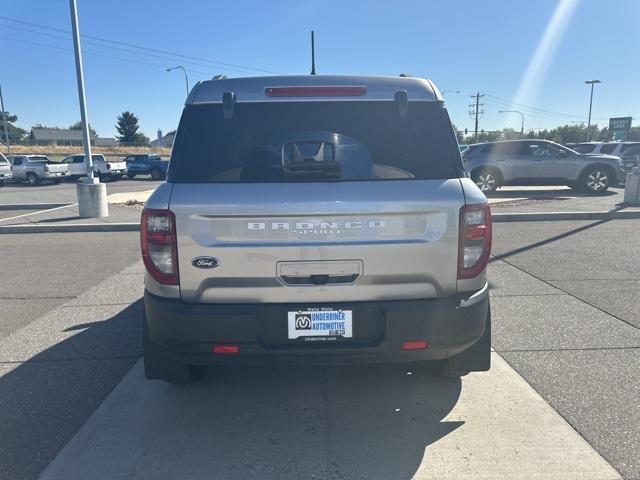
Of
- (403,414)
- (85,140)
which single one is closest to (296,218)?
(403,414)

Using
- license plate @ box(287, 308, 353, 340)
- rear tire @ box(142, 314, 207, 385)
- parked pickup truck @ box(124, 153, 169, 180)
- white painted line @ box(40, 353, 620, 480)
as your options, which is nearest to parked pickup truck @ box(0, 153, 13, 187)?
parked pickup truck @ box(124, 153, 169, 180)

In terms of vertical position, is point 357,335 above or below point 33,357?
above

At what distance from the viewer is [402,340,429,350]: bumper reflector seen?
8.97 ft

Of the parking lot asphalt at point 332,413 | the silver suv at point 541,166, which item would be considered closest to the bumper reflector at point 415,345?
the parking lot asphalt at point 332,413

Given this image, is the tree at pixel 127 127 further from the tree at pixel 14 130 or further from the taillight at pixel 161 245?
the taillight at pixel 161 245

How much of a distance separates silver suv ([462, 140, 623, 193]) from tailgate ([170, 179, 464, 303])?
46.7 ft

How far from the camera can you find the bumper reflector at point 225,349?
2730 millimetres

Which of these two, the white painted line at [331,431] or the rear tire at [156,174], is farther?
the rear tire at [156,174]

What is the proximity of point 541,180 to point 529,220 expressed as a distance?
5875 mm

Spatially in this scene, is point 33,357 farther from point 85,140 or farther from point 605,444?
point 85,140

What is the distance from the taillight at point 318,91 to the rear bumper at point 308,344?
49.6 inches

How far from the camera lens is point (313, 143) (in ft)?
10.2

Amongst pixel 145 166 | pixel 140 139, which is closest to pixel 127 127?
pixel 140 139

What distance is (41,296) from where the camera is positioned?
598 centimetres
